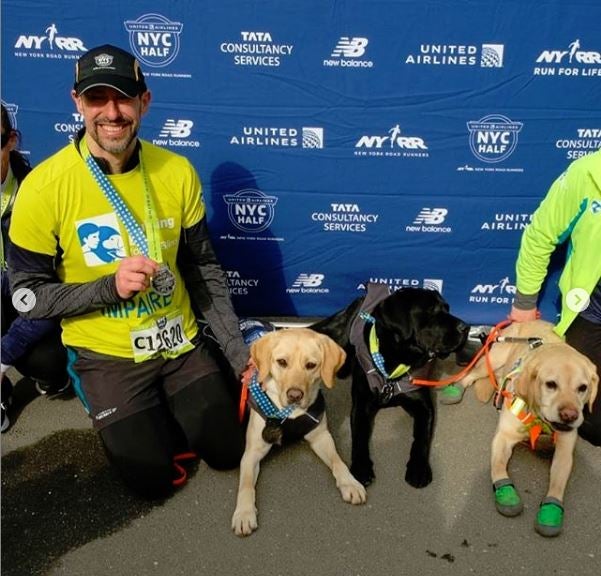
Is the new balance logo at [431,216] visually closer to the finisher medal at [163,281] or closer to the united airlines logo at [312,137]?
the united airlines logo at [312,137]

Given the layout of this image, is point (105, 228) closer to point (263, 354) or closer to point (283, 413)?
point (263, 354)

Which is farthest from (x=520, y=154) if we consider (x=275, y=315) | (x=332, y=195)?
(x=275, y=315)

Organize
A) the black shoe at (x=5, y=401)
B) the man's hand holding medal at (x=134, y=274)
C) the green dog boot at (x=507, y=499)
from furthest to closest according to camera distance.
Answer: the black shoe at (x=5, y=401) → the green dog boot at (x=507, y=499) → the man's hand holding medal at (x=134, y=274)

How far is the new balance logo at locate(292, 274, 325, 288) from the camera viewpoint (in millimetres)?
4230

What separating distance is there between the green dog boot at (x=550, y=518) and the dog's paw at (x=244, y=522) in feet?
4.20

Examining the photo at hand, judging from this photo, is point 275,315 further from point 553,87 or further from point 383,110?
point 553,87

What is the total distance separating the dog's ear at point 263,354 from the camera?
272 centimetres

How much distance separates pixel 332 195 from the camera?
3920 millimetres

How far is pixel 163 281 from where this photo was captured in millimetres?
2691

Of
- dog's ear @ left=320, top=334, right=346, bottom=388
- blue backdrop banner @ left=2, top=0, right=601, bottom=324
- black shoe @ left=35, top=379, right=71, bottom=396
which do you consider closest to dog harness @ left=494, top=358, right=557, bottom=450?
dog's ear @ left=320, top=334, right=346, bottom=388

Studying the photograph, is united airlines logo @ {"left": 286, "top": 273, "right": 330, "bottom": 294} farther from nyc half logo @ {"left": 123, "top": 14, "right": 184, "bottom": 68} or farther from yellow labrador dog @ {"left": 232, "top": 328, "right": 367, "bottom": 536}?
nyc half logo @ {"left": 123, "top": 14, "right": 184, "bottom": 68}

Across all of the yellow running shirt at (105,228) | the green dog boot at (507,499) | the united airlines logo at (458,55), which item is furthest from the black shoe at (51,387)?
the united airlines logo at (458,55)

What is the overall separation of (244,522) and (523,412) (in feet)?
4.60

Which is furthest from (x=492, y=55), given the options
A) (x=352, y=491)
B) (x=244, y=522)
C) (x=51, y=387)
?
(x=51, y=387)
